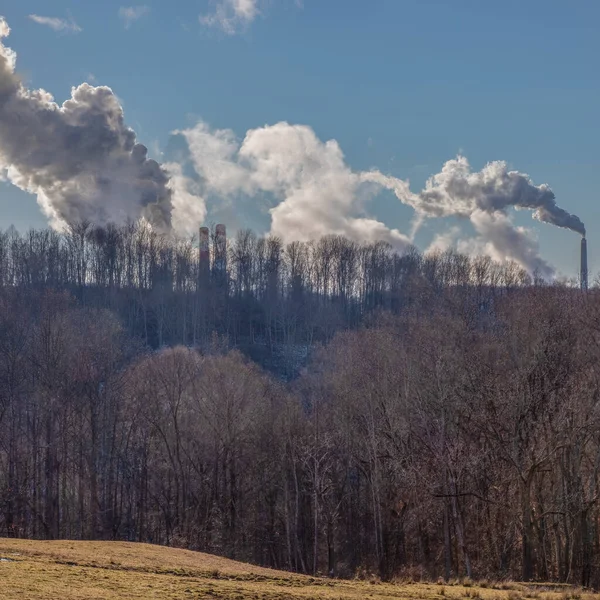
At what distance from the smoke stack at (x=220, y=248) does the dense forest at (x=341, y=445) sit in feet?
131

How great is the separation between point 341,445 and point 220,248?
65.0 metres

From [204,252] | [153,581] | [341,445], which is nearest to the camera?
[153,581]

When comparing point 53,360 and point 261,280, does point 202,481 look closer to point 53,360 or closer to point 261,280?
point 53,360

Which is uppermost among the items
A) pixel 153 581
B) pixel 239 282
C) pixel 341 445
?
pixel 239 282

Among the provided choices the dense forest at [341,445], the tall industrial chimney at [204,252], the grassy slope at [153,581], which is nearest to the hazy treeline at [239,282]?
the tall industrial chimney at [204,252]

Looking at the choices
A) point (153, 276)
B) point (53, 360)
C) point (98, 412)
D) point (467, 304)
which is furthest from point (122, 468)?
point (153, 276)

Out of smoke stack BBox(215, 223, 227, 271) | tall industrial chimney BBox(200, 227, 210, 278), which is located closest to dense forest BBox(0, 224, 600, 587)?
tall industrial chimney BBox(200, 227, 210, 278)

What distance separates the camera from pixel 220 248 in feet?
354

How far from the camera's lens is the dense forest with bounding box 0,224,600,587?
34.0 m

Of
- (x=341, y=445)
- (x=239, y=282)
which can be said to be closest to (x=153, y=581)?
(x=341, y=445)

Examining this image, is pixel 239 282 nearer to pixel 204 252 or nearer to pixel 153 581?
pixel 204 252

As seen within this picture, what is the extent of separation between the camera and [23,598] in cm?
1412

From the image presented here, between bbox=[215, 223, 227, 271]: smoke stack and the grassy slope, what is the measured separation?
80.8 m

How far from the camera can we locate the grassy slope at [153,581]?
16219 millimetres
